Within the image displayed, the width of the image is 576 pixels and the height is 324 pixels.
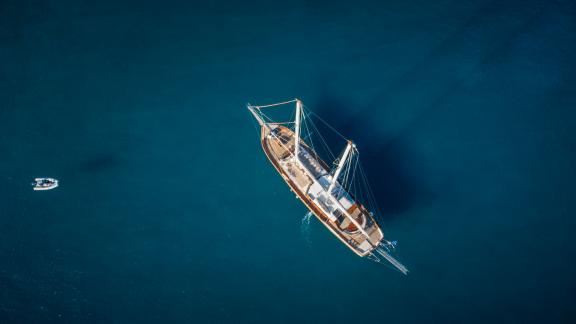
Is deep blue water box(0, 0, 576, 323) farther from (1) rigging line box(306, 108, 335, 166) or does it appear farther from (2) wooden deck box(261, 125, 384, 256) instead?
(2) wooden deck box(261, 125, 384, 256)

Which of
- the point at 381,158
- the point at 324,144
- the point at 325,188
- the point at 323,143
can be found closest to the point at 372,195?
the point at 381,158

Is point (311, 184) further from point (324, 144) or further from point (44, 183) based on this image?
point (44, 183)

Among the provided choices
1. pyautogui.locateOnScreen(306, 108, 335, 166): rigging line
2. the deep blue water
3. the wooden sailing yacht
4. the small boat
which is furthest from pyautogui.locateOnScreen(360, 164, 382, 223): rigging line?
the small boat

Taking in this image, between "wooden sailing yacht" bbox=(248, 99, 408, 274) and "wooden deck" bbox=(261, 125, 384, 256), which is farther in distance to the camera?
"wooden deck" bbox=(261, 125, 384, 256)

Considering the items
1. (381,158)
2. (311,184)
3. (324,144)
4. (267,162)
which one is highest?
(324,144)

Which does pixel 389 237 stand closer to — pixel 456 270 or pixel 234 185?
pixel 456 270

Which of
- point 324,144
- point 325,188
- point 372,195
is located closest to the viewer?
point 325,188
